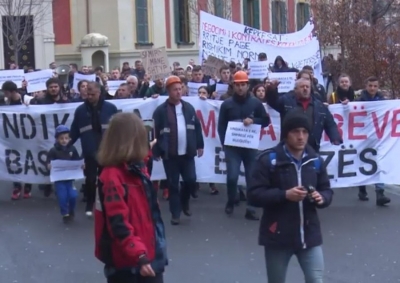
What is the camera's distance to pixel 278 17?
4334 centimetres

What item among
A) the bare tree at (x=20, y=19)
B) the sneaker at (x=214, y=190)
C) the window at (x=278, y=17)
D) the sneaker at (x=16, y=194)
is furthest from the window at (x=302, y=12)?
the sneaker at (x=16, y=194)

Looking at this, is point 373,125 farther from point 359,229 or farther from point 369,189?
point 359,229

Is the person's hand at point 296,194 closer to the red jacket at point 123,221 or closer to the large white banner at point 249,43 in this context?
the red jacket at point 123,221

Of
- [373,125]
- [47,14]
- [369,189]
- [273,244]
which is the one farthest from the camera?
[47,14]

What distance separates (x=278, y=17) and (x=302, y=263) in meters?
37.5

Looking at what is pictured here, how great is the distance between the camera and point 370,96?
13.0 meters

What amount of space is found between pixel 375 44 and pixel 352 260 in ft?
37.2

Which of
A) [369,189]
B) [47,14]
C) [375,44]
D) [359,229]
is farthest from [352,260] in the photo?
[47,14]

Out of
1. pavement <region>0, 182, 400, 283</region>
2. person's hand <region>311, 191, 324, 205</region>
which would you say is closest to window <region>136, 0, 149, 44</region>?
pavement <region>0, 182, 400, 283</region>

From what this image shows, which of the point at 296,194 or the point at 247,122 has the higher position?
the point at 247,122

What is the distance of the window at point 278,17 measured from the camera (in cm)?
4353

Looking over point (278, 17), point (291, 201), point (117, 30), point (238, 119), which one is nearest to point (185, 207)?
point (238, 119)

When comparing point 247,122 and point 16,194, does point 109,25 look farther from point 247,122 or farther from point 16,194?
point 247,122

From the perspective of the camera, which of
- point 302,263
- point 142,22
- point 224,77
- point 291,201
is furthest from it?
point 142,22
